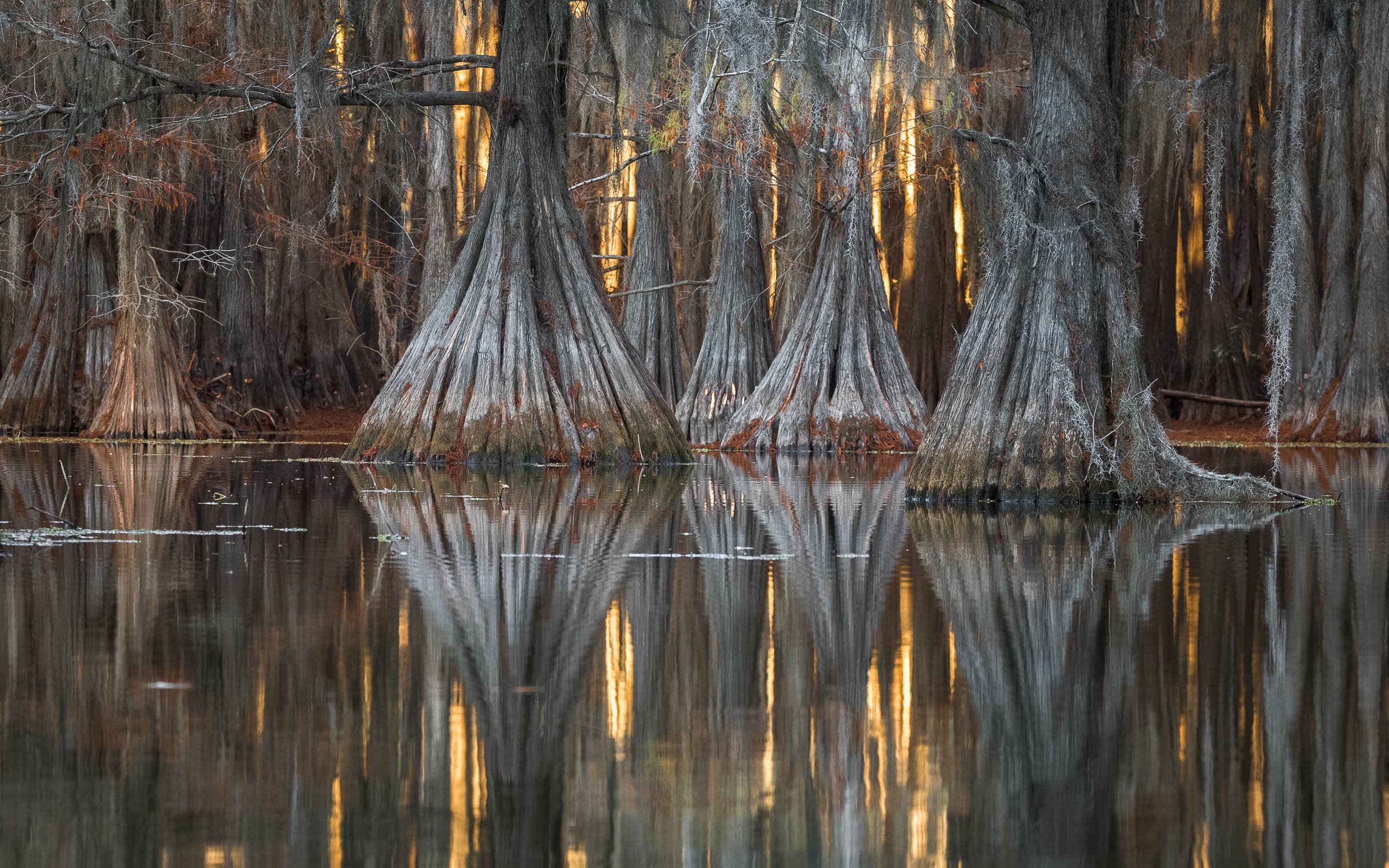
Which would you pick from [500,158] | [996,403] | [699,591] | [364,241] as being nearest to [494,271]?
[500,158]

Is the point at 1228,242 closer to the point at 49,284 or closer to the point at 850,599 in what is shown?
the point at 49,284

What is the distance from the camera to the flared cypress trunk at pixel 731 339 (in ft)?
68.8

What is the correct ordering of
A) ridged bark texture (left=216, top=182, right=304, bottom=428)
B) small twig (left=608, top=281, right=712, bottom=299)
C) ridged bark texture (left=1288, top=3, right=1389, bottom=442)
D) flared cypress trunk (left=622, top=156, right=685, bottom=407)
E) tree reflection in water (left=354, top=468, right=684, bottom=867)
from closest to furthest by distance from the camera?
tree reflection in water (left=354, top=468, right=684, bottom=867) < ridged bark texture (left=1288, top=3, right=1389, bottom=442) < small twig (left=608, top=281, right=712, bottom=299) < flared cypress trunk (left=622, top=156, right=685, bottom=407) < ridged bark texture (left=216, top=182, right=304, bottom=428)

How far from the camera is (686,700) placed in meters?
3.74

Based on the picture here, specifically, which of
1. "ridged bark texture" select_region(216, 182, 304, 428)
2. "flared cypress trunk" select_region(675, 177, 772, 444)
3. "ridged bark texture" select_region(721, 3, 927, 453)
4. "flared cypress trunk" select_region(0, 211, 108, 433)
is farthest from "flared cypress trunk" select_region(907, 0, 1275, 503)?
"ridged bark texture" select_region(216, 182, 304, 428)

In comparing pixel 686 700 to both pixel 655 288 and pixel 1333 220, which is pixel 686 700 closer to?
pixel 655 288

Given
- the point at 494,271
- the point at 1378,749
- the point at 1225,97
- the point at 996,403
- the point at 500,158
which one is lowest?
the point at 1378,749

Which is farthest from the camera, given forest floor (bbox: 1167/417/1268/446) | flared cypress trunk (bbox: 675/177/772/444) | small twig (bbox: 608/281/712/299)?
small twig (bbox: 608/281/712/299)

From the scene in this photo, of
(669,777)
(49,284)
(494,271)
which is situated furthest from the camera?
(49,284)

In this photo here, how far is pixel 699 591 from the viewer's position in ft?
18.4

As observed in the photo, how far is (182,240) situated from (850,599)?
21.3 m

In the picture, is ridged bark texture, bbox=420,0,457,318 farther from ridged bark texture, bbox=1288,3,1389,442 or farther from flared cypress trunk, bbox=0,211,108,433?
ridged bark texture, bbox=1288,3,1389,442

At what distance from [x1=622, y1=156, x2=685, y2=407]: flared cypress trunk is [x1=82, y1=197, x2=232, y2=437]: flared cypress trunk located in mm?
5810

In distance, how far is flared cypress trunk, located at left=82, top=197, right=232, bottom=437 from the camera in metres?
19.6
